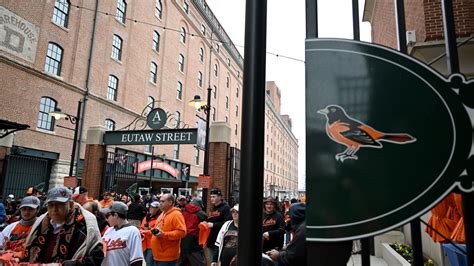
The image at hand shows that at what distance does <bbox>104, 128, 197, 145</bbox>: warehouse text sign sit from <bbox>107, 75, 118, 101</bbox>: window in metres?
11.4

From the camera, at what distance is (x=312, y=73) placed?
4.65ft

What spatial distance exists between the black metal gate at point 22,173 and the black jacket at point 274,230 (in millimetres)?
Result: 13924

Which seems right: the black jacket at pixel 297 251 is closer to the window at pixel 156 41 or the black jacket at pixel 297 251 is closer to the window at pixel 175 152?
the window at pixel 175 152

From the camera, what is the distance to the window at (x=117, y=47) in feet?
79.5

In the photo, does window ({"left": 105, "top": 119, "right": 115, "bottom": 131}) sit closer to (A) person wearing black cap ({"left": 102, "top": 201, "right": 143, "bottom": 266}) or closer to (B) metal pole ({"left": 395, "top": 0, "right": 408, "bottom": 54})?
Result: (A) person wearing black cap ({"left": 102, "top": 201, "right": 143, "bottom": 266})

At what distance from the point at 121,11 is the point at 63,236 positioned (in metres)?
25.2

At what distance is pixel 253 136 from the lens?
1.35 meters

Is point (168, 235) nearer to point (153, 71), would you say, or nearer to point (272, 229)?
point (272, 229)

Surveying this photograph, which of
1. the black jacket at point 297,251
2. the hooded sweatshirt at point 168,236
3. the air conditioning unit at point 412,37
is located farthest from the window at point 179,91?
the black jacket at point 297,251

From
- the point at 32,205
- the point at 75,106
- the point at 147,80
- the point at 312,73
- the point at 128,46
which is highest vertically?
the point at 128,46

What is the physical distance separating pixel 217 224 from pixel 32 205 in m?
3.45

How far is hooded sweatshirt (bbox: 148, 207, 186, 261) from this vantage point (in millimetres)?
5785

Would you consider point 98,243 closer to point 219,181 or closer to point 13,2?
point 219,181

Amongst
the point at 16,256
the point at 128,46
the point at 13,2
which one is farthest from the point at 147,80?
the point at 16,256
